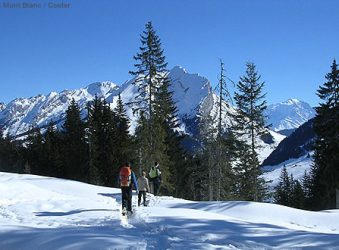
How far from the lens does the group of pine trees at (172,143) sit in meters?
35.8

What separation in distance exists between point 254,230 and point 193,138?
30.9 meters

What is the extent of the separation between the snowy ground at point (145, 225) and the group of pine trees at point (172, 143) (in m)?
11.1

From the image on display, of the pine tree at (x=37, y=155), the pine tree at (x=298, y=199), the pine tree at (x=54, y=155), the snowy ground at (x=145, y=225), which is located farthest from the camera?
the pine tree at (x=298, y=199)

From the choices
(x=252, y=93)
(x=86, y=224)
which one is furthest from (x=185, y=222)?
(x=252, y=93)

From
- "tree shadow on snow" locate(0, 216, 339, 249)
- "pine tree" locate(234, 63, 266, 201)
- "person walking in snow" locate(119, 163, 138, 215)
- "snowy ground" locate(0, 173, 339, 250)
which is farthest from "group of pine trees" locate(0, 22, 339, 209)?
"tree shadow on snow" locate(0, 216, 339, 249)

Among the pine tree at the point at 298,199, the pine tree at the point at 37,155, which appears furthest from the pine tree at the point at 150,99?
the pine tree at the point at 298,199

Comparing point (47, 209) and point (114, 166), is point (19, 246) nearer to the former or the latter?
point (47, 209)

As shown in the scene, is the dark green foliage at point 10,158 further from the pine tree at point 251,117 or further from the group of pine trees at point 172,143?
the pine tree at point 251,117

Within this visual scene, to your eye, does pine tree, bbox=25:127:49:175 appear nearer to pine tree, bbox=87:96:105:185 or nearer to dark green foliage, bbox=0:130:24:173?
dark green foliage, bbox=0:130:24:173

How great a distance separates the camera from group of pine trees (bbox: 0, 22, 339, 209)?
35.8 m

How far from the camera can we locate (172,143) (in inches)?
1901

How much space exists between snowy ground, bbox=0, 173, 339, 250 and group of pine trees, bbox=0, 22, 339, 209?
36.5 feet

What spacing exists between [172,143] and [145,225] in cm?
3323

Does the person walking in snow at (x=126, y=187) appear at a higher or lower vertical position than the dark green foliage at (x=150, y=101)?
lower
